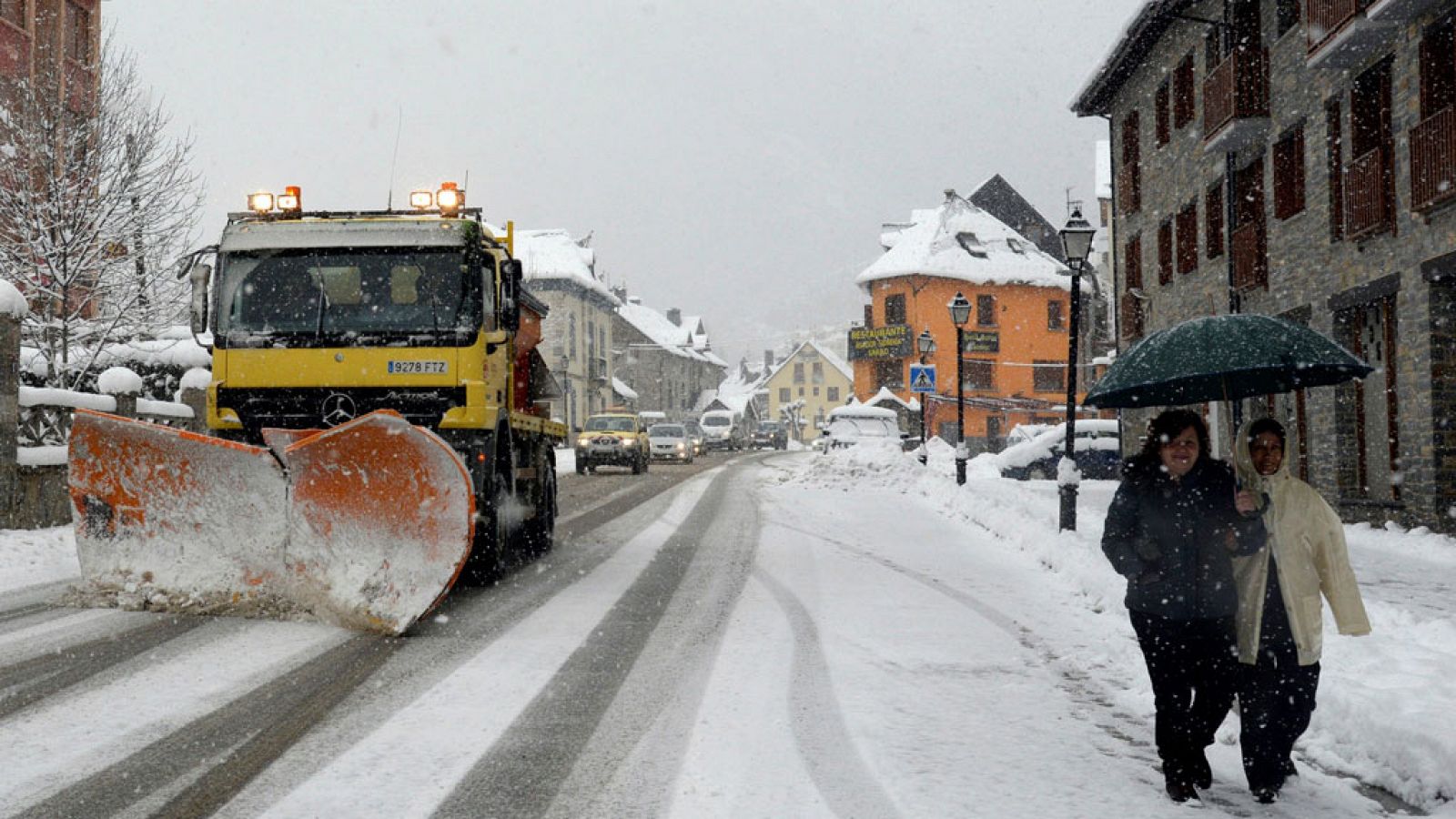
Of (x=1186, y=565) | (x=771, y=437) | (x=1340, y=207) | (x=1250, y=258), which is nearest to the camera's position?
(x=1186, y=565)

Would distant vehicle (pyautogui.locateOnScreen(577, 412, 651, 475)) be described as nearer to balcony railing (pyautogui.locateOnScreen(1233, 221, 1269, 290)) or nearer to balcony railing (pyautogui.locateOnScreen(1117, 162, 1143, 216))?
balcony railing (pyautogui.locateOnScreen(1117, 162, 1143, 216))

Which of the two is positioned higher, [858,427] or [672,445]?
[858,427]

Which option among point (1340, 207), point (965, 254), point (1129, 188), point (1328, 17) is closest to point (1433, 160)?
point (1340, 207)

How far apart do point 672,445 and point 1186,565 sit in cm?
3649

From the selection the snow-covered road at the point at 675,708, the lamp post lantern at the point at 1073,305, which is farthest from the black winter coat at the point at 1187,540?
the lamp post lantern at the point at 1073,305

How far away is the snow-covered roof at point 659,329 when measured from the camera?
308 ft

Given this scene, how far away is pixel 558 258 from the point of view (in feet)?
214

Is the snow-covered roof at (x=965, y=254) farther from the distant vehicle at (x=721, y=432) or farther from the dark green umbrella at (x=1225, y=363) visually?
the dark green umbrella at (x=1225, y=363)

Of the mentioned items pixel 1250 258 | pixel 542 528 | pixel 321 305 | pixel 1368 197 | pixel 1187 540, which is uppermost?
pixel 1368 197

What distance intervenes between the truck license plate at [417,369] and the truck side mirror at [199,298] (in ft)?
5.19

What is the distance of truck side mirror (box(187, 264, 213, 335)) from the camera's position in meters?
8.48

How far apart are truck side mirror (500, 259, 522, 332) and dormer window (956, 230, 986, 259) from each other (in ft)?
169

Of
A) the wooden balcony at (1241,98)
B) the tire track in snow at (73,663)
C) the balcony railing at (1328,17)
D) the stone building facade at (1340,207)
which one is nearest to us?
the tire track in snow at (73,663)

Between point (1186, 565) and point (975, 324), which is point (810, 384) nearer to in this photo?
point (975, 324)
